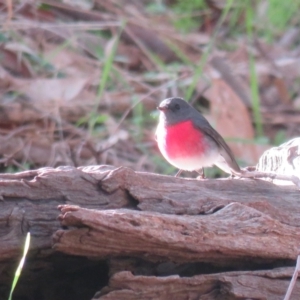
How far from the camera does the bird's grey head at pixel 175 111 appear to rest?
3525 mm

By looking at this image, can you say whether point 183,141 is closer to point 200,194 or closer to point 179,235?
point 200,194

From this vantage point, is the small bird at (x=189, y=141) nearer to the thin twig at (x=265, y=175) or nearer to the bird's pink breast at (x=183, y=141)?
the bird's pink breast at (x=183, y=141)

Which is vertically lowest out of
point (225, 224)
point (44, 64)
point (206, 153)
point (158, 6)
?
point (225, 224)

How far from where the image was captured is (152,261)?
7.84ft

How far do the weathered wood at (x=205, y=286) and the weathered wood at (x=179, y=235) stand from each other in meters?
0.08

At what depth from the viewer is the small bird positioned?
3.45 meters

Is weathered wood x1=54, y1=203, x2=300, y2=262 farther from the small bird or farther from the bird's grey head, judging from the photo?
the bird's grey head

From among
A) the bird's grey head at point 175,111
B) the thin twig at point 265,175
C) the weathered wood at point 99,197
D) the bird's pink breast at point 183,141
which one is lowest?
the weathered wood at point 99,197

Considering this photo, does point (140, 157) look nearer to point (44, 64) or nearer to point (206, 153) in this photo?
point (44, 64)

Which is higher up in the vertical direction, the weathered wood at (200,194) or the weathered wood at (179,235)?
the weathered wood at (200,194)

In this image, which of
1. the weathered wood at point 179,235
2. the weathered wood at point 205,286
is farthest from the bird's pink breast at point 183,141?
the weathered wood at point 205,286

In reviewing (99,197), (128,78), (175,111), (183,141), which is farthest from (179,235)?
(128,78)

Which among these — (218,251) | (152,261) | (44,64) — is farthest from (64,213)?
(44,64)

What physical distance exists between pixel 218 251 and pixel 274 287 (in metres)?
0.24
